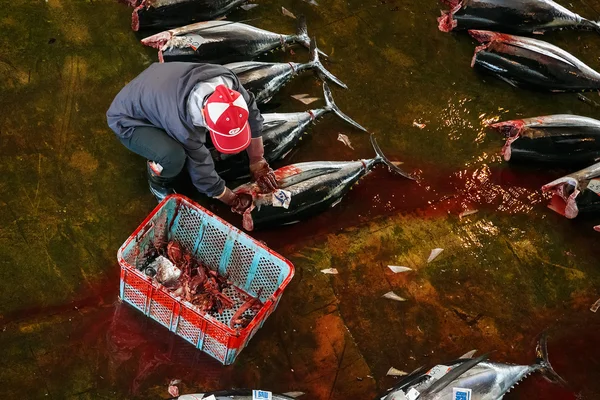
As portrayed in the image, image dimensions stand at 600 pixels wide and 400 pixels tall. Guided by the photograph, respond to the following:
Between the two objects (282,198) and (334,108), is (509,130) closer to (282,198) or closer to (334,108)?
(334,108)

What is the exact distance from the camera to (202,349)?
13.7 ft

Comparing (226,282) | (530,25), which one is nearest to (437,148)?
(530,25)

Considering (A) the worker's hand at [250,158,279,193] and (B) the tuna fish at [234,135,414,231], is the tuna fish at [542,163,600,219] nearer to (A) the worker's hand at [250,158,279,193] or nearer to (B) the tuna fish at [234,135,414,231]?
(B) the tuna fish at [234,135,414,231]

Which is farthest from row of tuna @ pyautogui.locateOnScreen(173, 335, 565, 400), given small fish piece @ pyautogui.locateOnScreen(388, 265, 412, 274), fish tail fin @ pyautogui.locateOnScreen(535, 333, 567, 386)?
small fish piece @ pyautogui.locateOnScreen(388, 265, 412, 274)

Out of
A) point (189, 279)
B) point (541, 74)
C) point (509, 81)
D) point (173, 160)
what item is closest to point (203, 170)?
point (173, 160)

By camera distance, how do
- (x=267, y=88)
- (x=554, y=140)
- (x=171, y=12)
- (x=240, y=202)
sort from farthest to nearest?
(x=171, y=12)
(x=554, y=140)
(x=267, y=88)
(x=240, y=202)

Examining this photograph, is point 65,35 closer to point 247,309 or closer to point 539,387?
point 247,309

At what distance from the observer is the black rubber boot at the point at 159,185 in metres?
4.57

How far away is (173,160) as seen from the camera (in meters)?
4.21

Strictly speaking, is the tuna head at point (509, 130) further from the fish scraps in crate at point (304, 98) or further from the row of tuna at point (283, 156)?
the fish scraps in crate at point (304, 98)

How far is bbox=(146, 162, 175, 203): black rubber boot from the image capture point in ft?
15.0

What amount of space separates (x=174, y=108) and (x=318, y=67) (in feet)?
7.22

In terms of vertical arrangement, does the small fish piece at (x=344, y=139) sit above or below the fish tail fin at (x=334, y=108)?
below

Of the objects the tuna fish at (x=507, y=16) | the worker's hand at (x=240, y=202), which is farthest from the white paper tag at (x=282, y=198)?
the tuna fish at (x=507, y=16)
